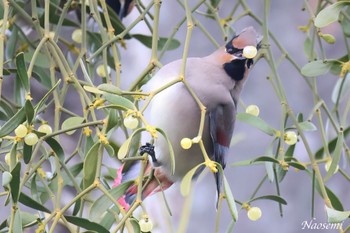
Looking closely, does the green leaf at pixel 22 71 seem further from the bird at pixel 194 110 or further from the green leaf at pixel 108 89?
the bird at pixel 194 110

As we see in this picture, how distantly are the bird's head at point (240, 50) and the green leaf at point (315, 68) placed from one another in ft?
0.21

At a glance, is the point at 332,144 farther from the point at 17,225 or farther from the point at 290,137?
the point at 17,225

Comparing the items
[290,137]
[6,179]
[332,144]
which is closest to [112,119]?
[6,179]

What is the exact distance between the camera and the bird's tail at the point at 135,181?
0.93 m

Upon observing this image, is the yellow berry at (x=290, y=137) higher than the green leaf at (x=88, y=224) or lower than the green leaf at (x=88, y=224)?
lower

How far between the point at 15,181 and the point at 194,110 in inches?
11.6

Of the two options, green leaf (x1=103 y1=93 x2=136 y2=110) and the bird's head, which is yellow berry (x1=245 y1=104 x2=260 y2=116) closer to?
the bird's head

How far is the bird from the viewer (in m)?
0.97

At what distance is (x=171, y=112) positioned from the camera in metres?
0.98

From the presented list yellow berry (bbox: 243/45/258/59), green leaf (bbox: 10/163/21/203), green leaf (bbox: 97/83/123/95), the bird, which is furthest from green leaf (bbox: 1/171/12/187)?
yellow berry (bbox: 243/45/258/59)

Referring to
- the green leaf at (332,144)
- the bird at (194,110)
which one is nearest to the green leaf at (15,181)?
the bird at (194,110)

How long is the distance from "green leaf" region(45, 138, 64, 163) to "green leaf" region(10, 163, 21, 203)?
9 centimetres

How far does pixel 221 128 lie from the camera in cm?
98

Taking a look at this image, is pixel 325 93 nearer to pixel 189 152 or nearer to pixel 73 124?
pixel 189 152
